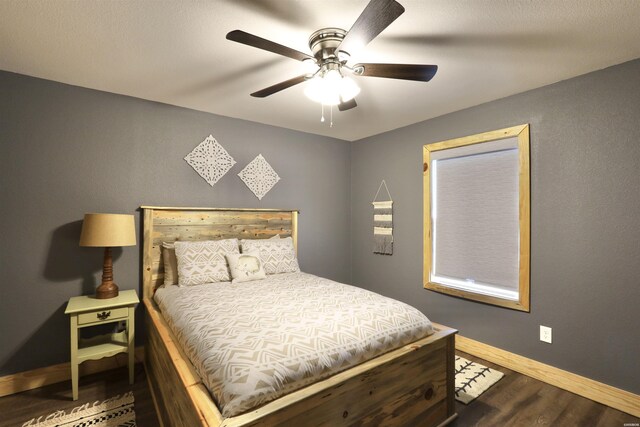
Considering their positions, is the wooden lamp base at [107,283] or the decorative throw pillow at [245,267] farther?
the decorative throw pillow at [245,267]

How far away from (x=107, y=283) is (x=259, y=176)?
1765 millimetres

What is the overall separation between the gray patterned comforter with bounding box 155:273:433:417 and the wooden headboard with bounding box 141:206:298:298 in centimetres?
51

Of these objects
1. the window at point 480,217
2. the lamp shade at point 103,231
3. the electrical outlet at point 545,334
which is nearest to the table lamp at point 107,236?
the lamp shade at point 103,231

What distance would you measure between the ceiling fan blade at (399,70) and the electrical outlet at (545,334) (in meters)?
2.21

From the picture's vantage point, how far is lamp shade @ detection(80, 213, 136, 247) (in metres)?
2.29

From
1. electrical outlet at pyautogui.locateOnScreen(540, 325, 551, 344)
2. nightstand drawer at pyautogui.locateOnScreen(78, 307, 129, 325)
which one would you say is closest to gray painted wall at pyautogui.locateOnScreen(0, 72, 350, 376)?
nightstand drawer at pyautogui.locateOnScreen(78, 307, 129, 325)

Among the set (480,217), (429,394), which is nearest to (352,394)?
(429,394)

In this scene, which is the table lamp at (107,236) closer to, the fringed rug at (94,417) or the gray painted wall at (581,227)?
the fringed rug at (94,417)

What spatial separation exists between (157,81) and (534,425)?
3.61 meters

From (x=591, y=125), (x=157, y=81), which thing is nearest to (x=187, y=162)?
(x=157, y=81)

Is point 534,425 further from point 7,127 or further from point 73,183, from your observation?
point 7,127

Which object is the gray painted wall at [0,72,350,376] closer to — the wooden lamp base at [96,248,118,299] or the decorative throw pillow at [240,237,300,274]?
the wooden lamp base at [96,248,118,299]

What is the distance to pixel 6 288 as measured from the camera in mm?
2293

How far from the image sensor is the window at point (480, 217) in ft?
8.61
